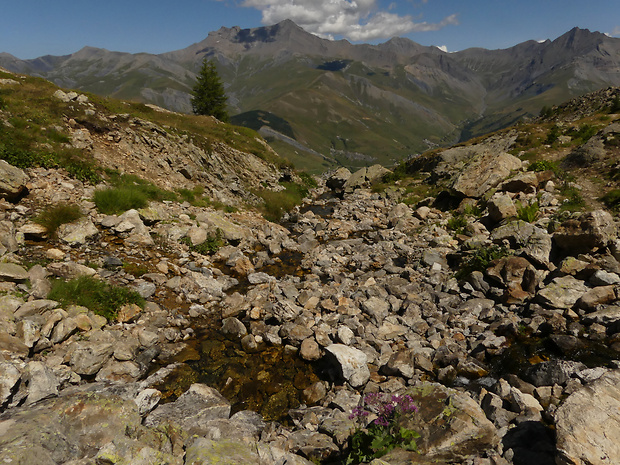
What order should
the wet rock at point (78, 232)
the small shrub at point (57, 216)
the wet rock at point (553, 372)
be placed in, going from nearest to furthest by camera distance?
1. the wet rock at point (553, 372)
2. the small shrub at point (57, 216)
3. the wet rock at point (78, 232)

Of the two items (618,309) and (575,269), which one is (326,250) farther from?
(618,309)

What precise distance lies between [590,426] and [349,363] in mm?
6331

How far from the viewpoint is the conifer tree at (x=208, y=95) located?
187ft

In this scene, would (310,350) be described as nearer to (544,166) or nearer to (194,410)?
(194,410)

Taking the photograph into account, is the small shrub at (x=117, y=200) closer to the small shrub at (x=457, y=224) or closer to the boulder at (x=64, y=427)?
the boulder at (x=64, y=427)

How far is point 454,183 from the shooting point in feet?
107

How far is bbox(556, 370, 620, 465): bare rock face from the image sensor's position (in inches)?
216

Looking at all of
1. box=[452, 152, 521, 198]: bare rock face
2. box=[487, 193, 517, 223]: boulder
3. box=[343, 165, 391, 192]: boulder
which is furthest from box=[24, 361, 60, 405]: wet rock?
box=[343, 165, 391, 192]: boulder

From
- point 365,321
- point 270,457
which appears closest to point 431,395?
point 270,457

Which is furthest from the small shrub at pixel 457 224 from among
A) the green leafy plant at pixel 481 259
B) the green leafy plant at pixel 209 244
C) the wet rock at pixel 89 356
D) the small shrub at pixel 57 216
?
the small shrub at pixel 57 216

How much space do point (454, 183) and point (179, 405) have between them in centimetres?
Answer: 3225

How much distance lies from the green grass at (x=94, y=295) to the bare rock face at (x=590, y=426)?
1453cm

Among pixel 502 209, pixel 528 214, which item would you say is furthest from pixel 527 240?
pixel 502 209

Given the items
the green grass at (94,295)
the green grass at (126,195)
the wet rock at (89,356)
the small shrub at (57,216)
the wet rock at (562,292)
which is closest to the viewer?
the wet rock at (89,356)
